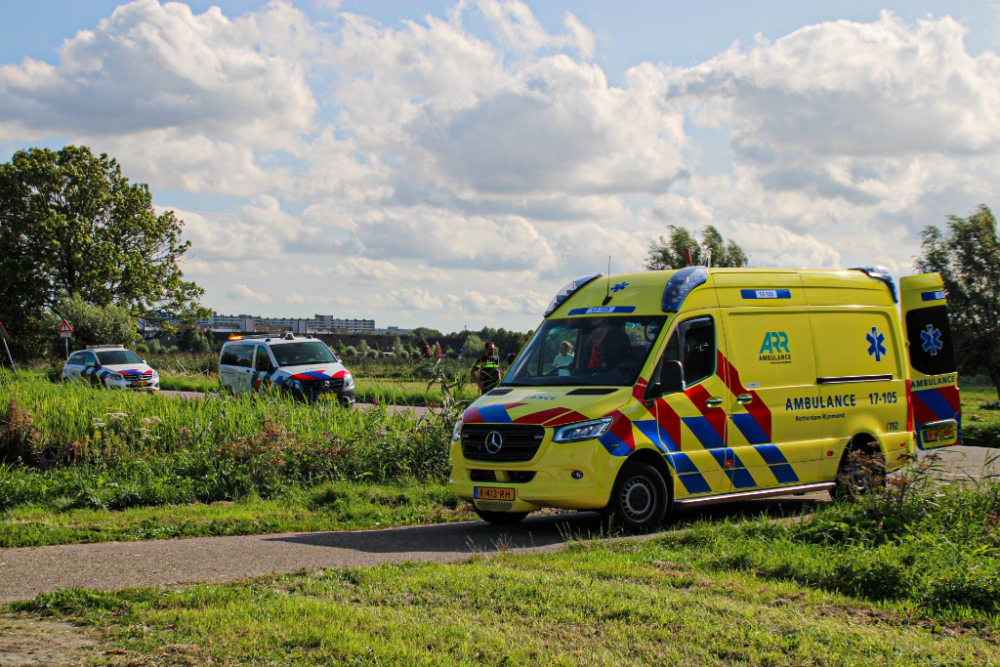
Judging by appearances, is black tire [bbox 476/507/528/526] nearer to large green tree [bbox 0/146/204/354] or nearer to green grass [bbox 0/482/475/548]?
green grass [bbox 0/482/475/548]

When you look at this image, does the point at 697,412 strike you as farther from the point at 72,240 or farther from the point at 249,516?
the point at 72,240

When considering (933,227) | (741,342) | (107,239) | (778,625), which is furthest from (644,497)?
(107,239)

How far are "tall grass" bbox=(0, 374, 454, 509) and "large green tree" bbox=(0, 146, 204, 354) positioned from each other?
39.2 meters

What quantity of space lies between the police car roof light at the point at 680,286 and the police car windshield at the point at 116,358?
2697cm

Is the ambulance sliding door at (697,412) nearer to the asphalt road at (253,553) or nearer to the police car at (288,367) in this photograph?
the asphalt road at (253,553)

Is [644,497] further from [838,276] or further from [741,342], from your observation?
[838,276]

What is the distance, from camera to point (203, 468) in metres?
11.5

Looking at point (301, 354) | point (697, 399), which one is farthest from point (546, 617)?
point (301, 354)

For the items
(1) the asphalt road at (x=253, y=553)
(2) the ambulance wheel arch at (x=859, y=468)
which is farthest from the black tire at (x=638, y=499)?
(2) the ambulance wheel arch at (x=859, y=468)

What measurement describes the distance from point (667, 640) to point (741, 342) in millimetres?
5727

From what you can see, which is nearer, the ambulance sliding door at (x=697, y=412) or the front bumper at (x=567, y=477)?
the front bumper at (x=567, y=477)

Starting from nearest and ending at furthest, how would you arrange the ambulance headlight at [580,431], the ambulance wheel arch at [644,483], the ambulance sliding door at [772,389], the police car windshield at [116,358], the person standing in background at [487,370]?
the ambulance headlight at [580,431], the ambulance wheel arch at [644,483], the ambulance sliding door at [772,389], the person standing in background at [487,370], the police car windshield at [116,358]

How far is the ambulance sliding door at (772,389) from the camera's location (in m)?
10.1

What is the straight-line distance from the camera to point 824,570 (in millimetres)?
6758
